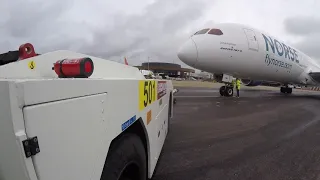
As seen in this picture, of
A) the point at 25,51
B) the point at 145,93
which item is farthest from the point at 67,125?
the point at 25,51

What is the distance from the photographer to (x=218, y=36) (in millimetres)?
10742

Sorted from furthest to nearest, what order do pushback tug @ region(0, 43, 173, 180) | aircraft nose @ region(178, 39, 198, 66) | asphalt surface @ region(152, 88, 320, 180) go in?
1. aircraft nose @ region(178, 39, 198, 66)
2. asphalt surface @ region(152, 88, 320, 180)
3. pushback tug @ region(0, 43, 173, 180)

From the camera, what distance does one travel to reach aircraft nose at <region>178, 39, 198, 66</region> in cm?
1019

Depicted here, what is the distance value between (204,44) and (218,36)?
1.04 m

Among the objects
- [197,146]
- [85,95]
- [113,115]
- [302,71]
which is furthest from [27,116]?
[302,71]

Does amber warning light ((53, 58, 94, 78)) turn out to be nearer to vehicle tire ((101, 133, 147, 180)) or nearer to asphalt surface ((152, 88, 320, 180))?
vehicle tire ((101, 133, 147, 180))

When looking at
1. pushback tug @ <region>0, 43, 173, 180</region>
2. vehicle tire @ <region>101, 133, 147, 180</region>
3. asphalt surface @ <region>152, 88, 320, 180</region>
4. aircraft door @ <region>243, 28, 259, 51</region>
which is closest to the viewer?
pushback tug @ <region>0, 43, 173, 180</region>

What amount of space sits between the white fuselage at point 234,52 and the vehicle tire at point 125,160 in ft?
29.5

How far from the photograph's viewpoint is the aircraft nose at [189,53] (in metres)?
10.2

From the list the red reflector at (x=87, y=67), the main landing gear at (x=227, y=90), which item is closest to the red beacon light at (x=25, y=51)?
the red reflector at (x=87, y=67)

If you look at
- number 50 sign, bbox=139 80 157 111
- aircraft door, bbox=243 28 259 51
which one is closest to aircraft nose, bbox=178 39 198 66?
aircraft door, bbox=243 28 259 51

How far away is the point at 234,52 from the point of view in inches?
427

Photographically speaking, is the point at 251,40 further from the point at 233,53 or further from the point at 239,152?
the point at 239,152

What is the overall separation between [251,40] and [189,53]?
406 cm
